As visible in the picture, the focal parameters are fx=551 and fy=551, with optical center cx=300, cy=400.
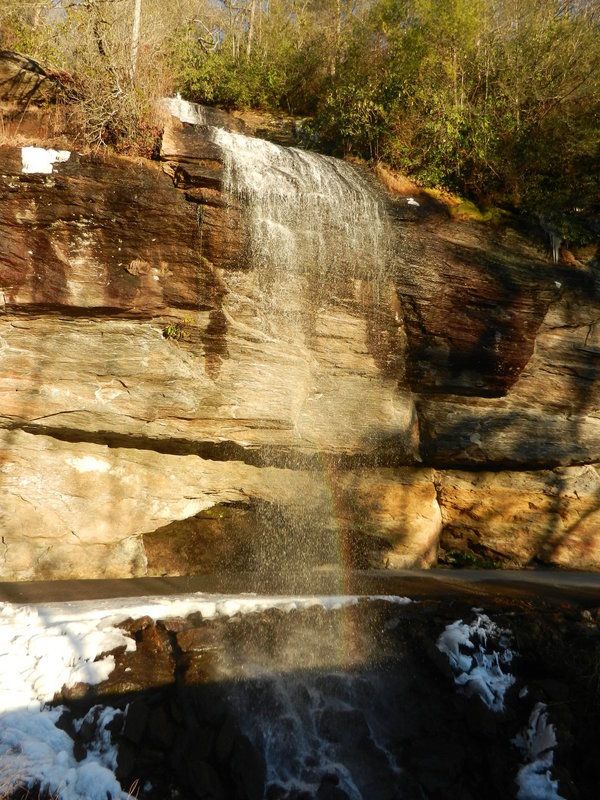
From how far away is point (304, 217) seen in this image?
8273 mm

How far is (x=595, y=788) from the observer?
4.21 m

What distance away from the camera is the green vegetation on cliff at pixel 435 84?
29.4ft

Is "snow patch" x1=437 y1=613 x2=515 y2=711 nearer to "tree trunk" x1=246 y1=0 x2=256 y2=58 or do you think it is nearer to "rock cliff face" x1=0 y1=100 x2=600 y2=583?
"rock cliff face" x1=0 y1=100 x2=600 y2=583

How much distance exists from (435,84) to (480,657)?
10.3 meters

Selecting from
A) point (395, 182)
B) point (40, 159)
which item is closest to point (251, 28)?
point (395, 182)

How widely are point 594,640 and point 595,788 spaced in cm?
142

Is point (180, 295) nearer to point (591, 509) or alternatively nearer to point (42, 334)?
point (42, 334)

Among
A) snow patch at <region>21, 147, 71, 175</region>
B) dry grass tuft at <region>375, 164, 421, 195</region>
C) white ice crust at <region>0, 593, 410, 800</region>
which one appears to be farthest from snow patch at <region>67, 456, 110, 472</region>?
dry grass tuft at <region>375, 164, 421, 195</region>

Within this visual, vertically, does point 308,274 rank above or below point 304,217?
below

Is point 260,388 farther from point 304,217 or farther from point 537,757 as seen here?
point 537,757

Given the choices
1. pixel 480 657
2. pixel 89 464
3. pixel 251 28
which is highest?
pixel 251 28

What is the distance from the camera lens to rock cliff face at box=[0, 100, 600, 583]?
24.0 feet

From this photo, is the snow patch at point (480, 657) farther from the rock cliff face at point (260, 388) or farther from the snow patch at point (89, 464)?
the snow patch at point (89, 464)

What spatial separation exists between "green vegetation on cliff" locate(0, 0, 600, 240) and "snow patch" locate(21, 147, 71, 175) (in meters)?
1.09
